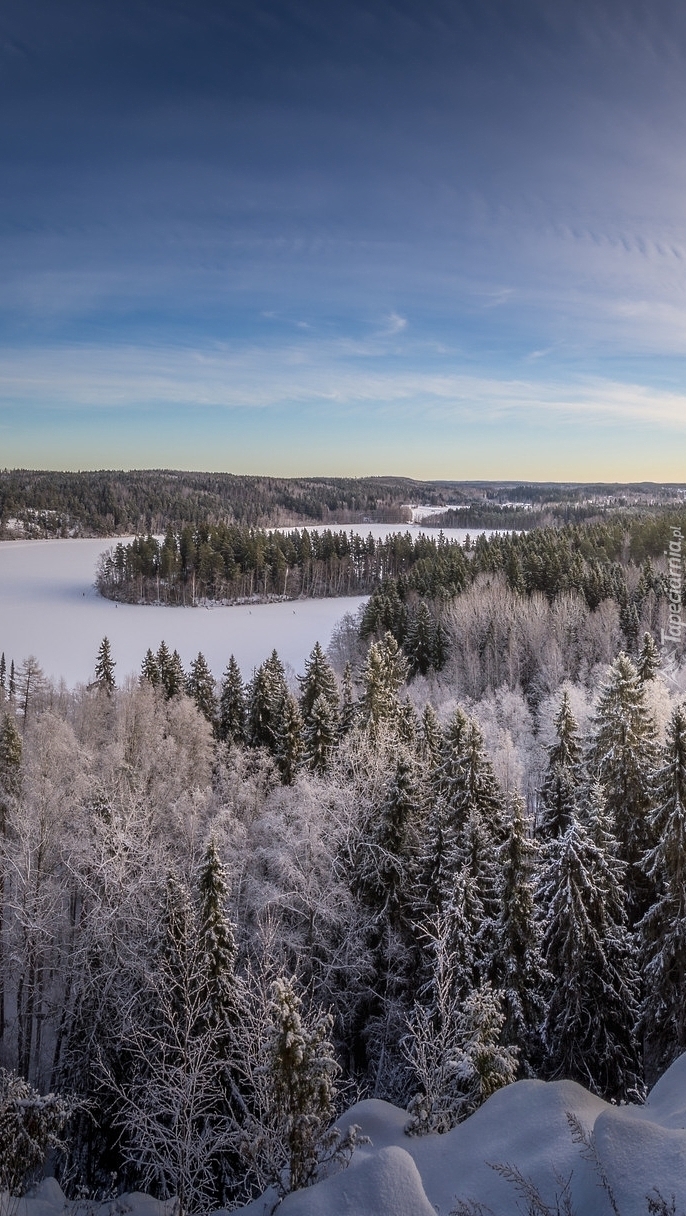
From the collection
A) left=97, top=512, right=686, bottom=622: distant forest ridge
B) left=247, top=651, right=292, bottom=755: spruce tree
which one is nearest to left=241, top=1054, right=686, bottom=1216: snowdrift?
left=247, top=651, right=292, bottom=755: spruce tree

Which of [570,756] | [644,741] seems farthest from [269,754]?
[644,741]

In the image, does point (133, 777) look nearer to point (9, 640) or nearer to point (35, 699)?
point (35, 699)

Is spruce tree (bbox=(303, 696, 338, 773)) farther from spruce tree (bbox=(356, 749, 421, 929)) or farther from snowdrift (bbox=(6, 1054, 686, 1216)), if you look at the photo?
snowdrift (bbox=(6, 1054, 686, 1216))

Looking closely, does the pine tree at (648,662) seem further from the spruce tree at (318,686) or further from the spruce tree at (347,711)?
the spruce tree at (318,686)

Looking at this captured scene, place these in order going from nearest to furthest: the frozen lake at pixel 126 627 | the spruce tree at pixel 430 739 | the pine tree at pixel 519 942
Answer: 1. the pine tree at pixel 519 942
2. the spruce tree at pixel 430 739
3. the frozen lake at pixel 126 627

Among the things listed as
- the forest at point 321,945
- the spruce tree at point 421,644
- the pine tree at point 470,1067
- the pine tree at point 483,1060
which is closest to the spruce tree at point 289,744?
the forest at point 321,945

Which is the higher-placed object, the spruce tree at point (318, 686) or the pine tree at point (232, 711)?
the spruce tree at point (318, 686)

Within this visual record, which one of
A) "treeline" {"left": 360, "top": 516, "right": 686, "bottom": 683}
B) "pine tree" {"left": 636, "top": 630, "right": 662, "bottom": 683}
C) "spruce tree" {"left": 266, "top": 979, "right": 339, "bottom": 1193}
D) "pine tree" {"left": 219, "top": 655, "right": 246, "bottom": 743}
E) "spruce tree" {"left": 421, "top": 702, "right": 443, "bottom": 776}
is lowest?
"pine tree" {"left": 219, "top": 655, "right": 246, "bottom": 743}
